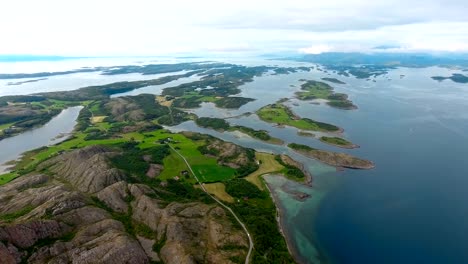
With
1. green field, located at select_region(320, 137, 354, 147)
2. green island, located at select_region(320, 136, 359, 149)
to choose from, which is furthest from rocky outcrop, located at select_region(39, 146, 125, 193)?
green field, located at select_region(320, 137, 354, 147)

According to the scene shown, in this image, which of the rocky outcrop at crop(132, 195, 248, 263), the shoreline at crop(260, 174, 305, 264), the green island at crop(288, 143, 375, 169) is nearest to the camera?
the rocky outcrop at crop(132, 195, 248, 263)

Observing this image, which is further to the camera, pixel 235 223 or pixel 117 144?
pixel 117 144

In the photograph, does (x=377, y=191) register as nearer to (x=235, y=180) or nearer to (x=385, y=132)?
(x=235, y=180)

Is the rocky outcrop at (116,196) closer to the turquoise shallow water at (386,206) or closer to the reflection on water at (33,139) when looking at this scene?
the turquoise shallow water at (386,206)

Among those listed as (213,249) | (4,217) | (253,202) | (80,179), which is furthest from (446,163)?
(4,217)

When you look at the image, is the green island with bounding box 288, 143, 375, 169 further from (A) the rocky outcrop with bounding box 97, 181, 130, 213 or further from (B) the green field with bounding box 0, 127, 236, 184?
(A) the rocky outcrop with bounding box 97, 181, 130, 213

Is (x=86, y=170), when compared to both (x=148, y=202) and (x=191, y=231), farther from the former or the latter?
(x=191, y=231)

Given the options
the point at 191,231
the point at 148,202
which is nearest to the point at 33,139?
the point at 148,202
